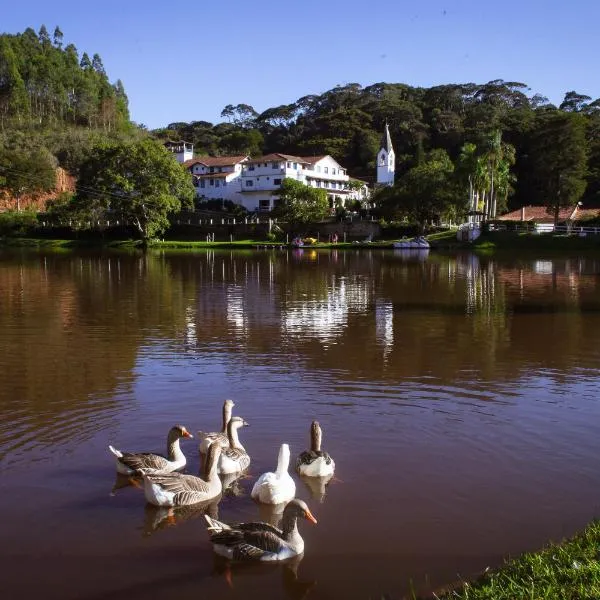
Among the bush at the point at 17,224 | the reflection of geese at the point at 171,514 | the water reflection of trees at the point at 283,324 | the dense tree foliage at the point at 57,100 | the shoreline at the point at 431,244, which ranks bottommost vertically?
the reflection of geese at the point at 171,514

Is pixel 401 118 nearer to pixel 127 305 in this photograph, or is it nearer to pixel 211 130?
pixel 211 130

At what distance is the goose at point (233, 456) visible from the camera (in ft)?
34.1

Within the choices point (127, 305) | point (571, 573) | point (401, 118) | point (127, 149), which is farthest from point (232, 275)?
A: point (401, 118)

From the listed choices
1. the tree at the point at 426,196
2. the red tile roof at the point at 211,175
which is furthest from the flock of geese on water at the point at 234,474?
the red tile roof at the point at 211,175

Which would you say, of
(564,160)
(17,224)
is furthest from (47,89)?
(564,160)

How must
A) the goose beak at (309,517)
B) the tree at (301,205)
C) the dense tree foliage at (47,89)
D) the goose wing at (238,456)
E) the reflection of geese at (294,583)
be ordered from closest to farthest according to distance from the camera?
1. the reflection of geese at (294,583)
2. the goose beak at (309,517)
3. the goose wing at (238,456)
4. the tree at (301,205)
5. the dense tree foliage at (47,89)

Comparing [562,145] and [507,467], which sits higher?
[562,145]

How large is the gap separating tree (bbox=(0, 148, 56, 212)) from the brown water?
81.5 meters

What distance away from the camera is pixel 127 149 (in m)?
86.2

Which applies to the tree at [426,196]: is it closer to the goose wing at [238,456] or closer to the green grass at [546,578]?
the goose wing at [238,456]

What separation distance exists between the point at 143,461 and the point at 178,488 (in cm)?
106

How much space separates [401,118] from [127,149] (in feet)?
245

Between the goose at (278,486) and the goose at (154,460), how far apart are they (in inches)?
60.6

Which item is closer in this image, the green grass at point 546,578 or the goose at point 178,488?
the green grass at point 546,578
